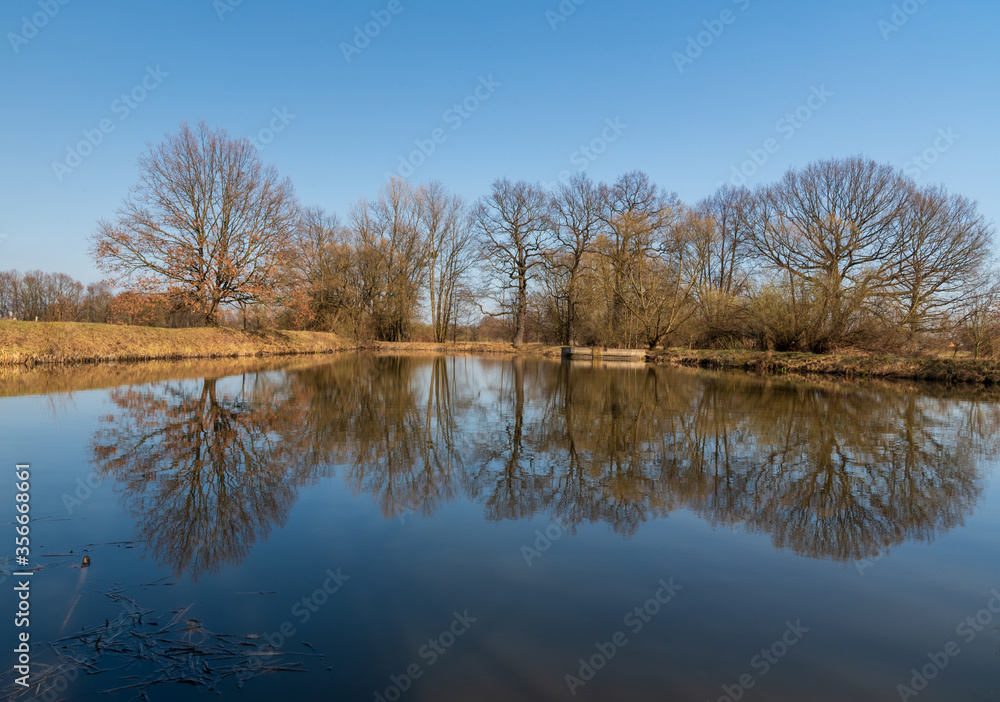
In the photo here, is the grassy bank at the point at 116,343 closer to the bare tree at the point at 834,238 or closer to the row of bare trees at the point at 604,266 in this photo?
the row of bare trees at the point at 604,266

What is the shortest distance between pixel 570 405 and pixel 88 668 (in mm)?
8834

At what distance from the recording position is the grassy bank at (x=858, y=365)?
1794cm

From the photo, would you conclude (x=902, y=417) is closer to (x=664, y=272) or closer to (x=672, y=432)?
(x=672, y=432)

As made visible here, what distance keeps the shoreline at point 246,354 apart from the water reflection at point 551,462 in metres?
9.25

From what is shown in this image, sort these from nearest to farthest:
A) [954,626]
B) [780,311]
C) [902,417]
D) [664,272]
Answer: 1. [954,626]
2. [902,417]
3. [780,311]
4. [664,272]

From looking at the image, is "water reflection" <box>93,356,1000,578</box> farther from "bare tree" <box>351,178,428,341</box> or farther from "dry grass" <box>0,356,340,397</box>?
"bare tree" <box>351,178,428,341</box>

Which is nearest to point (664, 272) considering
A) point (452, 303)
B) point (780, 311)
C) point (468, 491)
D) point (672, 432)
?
point (780, 311)

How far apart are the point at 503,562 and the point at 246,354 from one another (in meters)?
25.0

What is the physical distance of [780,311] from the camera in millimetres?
24406

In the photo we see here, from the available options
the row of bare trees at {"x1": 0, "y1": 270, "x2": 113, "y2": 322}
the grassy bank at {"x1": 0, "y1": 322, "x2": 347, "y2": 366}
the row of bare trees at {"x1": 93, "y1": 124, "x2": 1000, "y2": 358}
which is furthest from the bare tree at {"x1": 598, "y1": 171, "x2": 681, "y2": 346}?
the row of bare trees at {"x1": 0, "y1": 270, "x2": 113, "y2": 322}

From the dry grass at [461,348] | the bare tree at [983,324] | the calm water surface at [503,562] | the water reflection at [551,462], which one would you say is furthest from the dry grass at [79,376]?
the bare tree at [983,324]

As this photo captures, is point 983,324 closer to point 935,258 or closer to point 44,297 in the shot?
point 935,258

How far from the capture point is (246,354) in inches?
1001

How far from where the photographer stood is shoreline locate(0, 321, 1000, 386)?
16.7m
